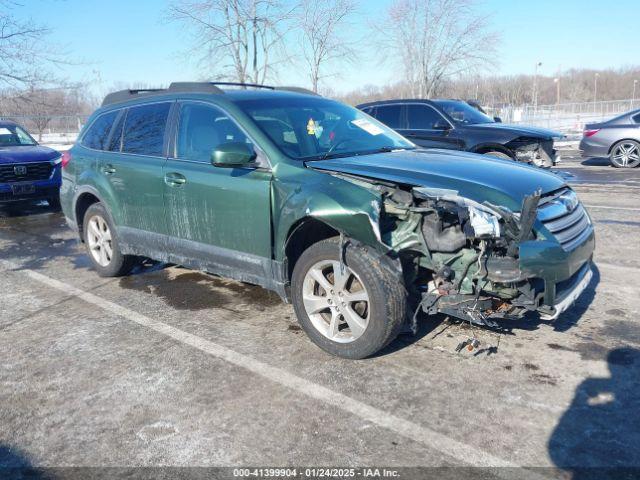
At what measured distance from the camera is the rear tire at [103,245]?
5.66 meters

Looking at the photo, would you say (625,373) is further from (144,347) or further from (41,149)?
(41,149)

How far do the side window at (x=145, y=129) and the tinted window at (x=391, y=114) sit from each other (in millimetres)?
6619

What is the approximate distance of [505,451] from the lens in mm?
2701

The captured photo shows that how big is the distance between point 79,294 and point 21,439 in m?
2.60

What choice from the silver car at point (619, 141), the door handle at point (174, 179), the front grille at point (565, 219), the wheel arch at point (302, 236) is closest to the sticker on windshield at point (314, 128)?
the wheel arch at point (302, 236)

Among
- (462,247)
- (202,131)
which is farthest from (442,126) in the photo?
(462,247)

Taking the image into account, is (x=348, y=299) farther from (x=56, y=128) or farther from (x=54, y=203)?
(x=56, y=128)

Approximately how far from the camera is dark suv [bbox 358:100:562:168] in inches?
400

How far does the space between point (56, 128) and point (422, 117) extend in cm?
2458

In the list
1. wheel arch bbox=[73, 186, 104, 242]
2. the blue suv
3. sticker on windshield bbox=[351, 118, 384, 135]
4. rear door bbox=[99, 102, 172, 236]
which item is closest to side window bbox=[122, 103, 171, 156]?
rear door bbox=[99, 102, 172, 236]

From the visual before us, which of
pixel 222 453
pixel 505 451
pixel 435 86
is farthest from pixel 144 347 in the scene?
pixel 435 86

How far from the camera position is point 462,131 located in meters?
10.4

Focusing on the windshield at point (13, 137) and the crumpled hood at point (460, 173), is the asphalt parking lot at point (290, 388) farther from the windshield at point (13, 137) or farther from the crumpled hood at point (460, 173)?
the windshield at point (13, 137)

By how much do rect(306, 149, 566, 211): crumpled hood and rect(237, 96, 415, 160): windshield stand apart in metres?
0.24
